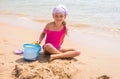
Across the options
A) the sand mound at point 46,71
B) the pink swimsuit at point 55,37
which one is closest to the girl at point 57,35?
the pink swimsuit at point 55,37

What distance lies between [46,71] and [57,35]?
4.17 feet

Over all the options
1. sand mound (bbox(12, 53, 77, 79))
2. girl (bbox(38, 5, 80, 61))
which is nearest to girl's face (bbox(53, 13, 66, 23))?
girl (bbox(38, 5, 80, 61))

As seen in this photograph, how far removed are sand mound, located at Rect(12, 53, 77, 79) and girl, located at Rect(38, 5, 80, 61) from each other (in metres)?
0.39

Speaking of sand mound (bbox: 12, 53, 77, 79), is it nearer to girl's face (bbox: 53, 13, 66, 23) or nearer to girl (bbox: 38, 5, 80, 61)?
girl (bbox: 38, 5, 80, 61)

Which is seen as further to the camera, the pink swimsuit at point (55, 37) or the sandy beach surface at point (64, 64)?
the pink swimsuit at point (55, 37)

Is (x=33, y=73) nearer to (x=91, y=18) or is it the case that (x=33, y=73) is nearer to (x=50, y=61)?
(x=50, y=61)

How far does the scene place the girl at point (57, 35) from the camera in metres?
4.30

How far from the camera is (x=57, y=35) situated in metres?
4.52

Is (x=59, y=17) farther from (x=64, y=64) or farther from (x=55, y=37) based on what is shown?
(x=64, y=64)

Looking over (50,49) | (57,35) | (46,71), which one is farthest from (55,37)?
(46,71)

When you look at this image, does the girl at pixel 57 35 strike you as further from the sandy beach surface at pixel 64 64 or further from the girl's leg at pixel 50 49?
the sandy beach surface at pixel 64 64

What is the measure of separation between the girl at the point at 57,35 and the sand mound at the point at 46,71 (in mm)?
387

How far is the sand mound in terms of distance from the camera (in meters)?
3.24

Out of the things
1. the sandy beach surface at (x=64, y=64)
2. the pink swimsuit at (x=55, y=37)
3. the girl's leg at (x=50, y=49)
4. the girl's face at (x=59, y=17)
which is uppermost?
the girl's face at (x=59, y=17)
